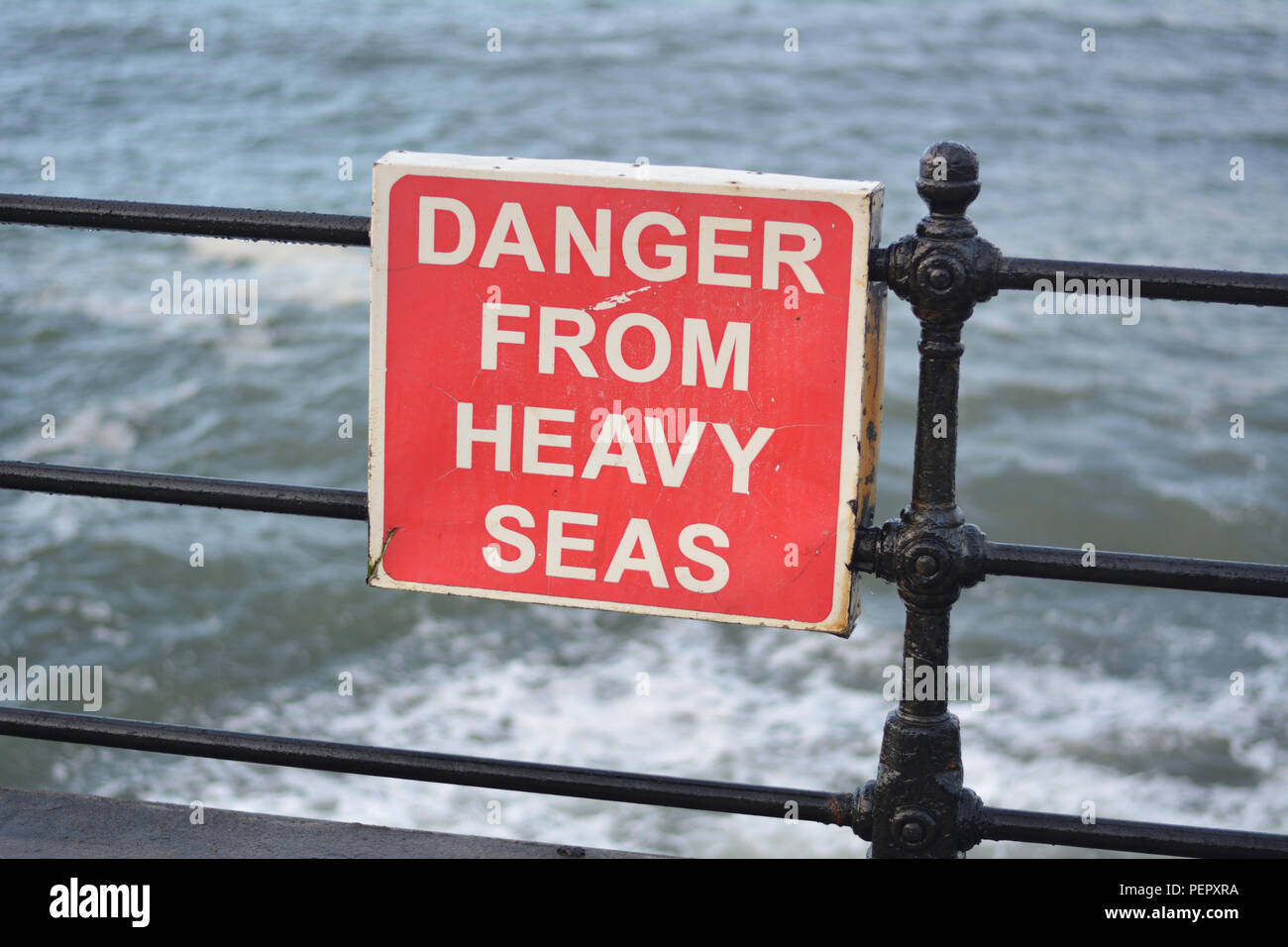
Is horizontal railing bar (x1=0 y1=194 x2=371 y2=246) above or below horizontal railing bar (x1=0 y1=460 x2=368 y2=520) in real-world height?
above

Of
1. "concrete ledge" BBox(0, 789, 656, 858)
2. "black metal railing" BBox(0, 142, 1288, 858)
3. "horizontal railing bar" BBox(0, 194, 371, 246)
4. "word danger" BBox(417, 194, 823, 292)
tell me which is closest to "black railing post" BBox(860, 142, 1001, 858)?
"black metal railing" BBox(0, 142, 1288, 858)

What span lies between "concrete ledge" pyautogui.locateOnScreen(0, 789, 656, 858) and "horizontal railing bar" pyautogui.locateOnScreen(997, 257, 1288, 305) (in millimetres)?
861

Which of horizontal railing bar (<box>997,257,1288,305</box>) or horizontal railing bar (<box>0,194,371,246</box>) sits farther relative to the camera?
horizontal railing bar (<box>0,194,371,246</box>)

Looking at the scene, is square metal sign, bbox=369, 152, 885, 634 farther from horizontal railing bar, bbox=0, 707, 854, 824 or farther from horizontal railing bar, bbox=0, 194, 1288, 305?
horizontal railing bar, bbox=0, 707, 854, 824

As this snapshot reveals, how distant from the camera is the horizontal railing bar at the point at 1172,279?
163cm

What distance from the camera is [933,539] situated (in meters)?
1.72

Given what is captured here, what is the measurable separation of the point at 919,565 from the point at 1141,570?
24cm

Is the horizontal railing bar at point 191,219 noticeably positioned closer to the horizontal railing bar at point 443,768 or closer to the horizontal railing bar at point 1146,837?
the horizontal railing bar at point 443,768

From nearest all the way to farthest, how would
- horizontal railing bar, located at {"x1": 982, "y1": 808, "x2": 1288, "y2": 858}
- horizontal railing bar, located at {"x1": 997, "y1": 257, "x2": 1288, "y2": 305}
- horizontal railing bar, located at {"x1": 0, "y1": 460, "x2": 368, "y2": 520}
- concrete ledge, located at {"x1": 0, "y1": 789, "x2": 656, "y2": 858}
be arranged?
horizontal railing bar, located at {"x1": 997, "y1": 257, "x2": 1288, "y2": 305} → horizontal railing bar, located at {"x1": 982, "y1": 808, "x2": 1288, "y2": 858} → horizontal railing bar, located at {"x1": 0, "y1": 460, "x2": 368, "y2": 520} → concrete ledge, located at {"x1": 0, "y1": 789, "x2": 656, "y2": 858}

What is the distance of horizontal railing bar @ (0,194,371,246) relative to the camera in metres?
1.79

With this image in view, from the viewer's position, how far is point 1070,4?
1708 cm

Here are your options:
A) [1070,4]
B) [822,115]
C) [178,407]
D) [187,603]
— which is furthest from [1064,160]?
[187,603]

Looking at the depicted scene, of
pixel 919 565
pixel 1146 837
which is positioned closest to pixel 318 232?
pixel 919 565

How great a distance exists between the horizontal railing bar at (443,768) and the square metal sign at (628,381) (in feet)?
0.67
